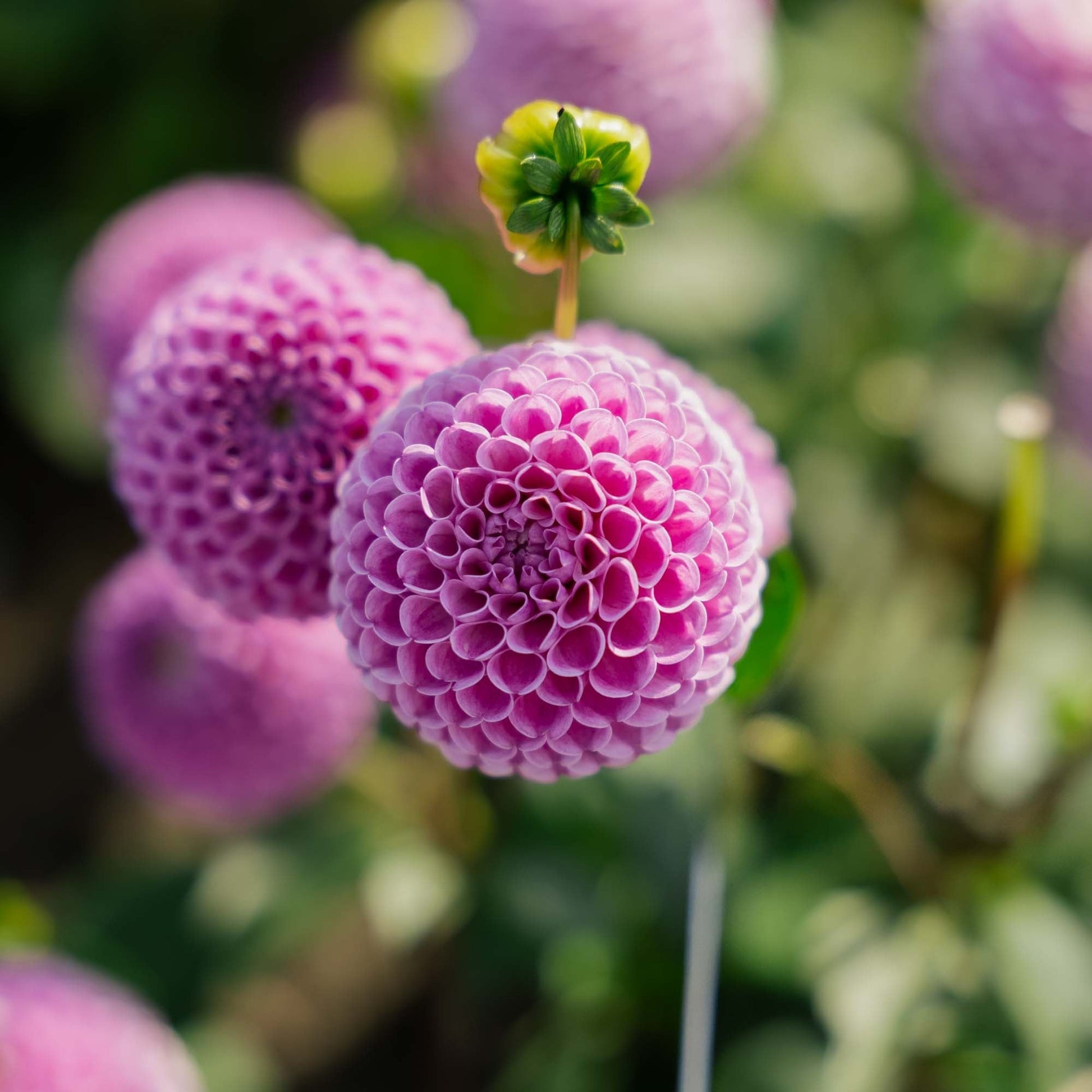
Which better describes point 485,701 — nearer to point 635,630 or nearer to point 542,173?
point 635,630

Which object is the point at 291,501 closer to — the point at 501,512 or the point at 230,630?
the point at 501,512

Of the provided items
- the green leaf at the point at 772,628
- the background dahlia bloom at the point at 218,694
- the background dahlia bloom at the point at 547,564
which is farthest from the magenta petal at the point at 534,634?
the background dahlia bloom at the point at 218,694

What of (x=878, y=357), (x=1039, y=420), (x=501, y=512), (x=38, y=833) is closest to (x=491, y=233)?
(x=878, y=357)

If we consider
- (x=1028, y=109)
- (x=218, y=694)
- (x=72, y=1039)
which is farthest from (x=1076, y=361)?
(x=72, y=1039)

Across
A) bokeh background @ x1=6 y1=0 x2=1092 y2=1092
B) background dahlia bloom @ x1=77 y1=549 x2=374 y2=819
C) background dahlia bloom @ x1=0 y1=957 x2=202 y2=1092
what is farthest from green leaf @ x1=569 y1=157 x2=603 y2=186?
background dahlia bloom @ x1=0 y1=957 x2=202 y2=1092

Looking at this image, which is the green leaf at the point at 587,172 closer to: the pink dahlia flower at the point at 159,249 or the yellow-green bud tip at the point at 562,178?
the yellow-green bud tip at the point at 562,178

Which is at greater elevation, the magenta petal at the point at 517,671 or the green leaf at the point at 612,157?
the green leaf at the point at 612,157
